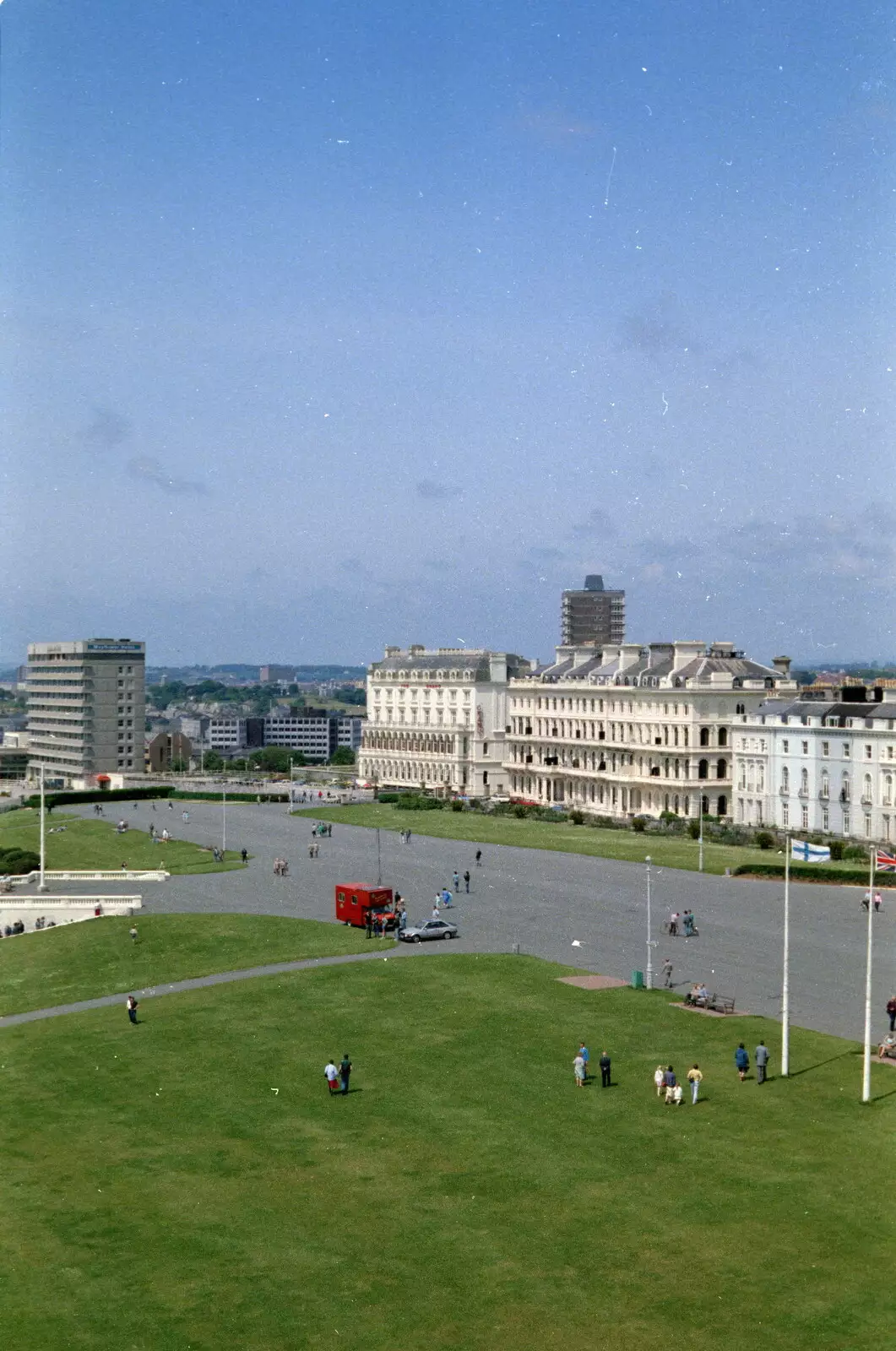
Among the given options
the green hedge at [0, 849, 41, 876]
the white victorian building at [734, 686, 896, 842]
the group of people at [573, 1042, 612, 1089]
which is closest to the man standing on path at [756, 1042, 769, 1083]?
the group of people at [573, 1042, 612, 1089]


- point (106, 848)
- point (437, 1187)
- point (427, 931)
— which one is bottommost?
point (106, 848)

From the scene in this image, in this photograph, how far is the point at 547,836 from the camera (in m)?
98.1

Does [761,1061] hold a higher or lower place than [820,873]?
higher

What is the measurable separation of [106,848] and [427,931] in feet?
137

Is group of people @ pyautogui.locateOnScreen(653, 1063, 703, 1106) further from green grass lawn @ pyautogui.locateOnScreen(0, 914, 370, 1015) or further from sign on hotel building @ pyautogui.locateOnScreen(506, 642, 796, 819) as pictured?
sign on hotel building @ pyautogui.locateOnScreen(506, 642, 796, 819)

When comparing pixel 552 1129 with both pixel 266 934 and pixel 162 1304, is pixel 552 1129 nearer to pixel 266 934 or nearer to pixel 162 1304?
pixel 162 1304

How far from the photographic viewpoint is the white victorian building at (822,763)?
87.6 metres

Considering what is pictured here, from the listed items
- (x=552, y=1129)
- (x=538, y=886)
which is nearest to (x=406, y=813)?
(x=538, y=886)

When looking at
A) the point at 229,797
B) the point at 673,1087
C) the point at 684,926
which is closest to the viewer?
the point at 673,1087

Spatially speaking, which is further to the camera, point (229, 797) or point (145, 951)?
point (229, 797)

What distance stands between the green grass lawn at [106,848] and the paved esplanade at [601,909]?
160cm

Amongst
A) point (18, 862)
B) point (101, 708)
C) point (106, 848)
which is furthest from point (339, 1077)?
point (101, 708)

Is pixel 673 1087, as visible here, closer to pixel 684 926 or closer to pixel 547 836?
pixel 684 926

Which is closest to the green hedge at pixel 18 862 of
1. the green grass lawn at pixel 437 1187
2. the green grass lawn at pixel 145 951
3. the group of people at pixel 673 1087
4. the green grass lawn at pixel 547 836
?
the green grass lawn at pixel 145 951
